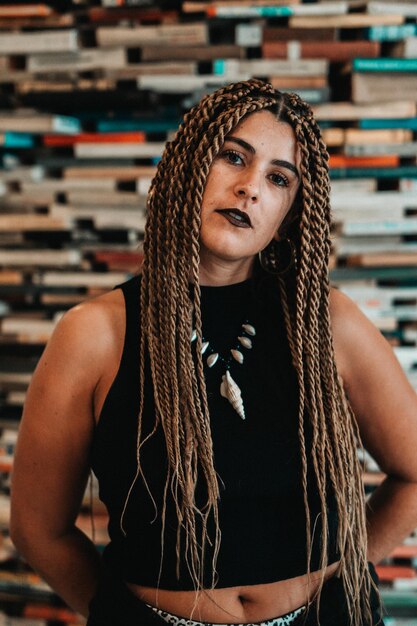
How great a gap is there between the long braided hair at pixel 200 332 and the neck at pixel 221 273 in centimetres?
4

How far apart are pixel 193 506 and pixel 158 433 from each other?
0.15 meters

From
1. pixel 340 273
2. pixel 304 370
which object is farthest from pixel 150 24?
pixel 304 370

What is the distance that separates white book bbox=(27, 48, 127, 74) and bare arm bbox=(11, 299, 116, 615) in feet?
3.44

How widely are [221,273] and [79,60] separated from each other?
3.46 ft

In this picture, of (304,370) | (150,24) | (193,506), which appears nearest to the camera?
(193,506)

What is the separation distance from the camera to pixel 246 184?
1.20m

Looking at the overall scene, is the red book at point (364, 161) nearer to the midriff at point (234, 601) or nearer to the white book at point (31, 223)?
the white book at point (31, 223)

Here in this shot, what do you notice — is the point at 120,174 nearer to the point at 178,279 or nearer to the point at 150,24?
the point at 150,24

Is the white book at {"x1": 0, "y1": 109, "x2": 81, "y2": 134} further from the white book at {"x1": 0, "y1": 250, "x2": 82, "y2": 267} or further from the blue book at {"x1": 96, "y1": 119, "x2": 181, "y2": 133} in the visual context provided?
the white book at {"x1": 0, "y1": 250, "x2": 82, "y2": 267}

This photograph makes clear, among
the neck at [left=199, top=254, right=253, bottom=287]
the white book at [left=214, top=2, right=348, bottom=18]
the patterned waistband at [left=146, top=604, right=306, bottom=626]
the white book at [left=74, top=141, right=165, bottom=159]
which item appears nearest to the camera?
Result: the patterned waistband at [left=146, top=604, right=306, bottom=626]

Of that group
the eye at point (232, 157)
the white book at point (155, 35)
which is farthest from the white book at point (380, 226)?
the eye at point (232, 157)

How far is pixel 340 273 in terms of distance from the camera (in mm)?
2006

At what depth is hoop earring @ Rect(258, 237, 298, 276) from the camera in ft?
4.50

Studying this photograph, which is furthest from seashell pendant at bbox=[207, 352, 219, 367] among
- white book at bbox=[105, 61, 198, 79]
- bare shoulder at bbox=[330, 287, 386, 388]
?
white book at bbox=[105, 61, 198, 79]
